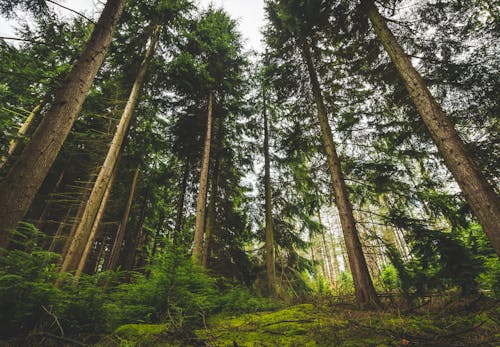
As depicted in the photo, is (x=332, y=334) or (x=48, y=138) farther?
(x=48, y=138)

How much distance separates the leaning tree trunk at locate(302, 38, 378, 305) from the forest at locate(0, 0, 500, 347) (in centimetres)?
4

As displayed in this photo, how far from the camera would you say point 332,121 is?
341 inches

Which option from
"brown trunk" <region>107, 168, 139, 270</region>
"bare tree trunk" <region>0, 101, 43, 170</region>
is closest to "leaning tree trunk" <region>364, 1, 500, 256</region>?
"brown trunk" <region>107, 168, 139, 270</region>

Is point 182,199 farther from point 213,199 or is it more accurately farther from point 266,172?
point 266,172

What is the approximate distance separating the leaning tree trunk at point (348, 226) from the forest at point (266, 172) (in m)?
0.04

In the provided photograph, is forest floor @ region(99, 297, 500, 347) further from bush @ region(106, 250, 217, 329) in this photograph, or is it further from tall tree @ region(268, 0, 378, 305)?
tall tree @ region(268, 0, 378, 305)

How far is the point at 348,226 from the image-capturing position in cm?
602

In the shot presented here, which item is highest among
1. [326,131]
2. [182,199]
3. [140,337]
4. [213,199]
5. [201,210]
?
[326,131]

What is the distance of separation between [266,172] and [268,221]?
2.79 m

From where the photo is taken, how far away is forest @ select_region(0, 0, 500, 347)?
2.67 m

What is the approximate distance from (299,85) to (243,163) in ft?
17.6

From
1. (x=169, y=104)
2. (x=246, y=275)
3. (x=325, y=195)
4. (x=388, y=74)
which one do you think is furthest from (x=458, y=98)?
(x=169, y=104)

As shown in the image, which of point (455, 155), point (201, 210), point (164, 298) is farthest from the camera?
point (201, 210)

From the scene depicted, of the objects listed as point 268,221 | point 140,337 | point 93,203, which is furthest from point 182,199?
point 140,337
